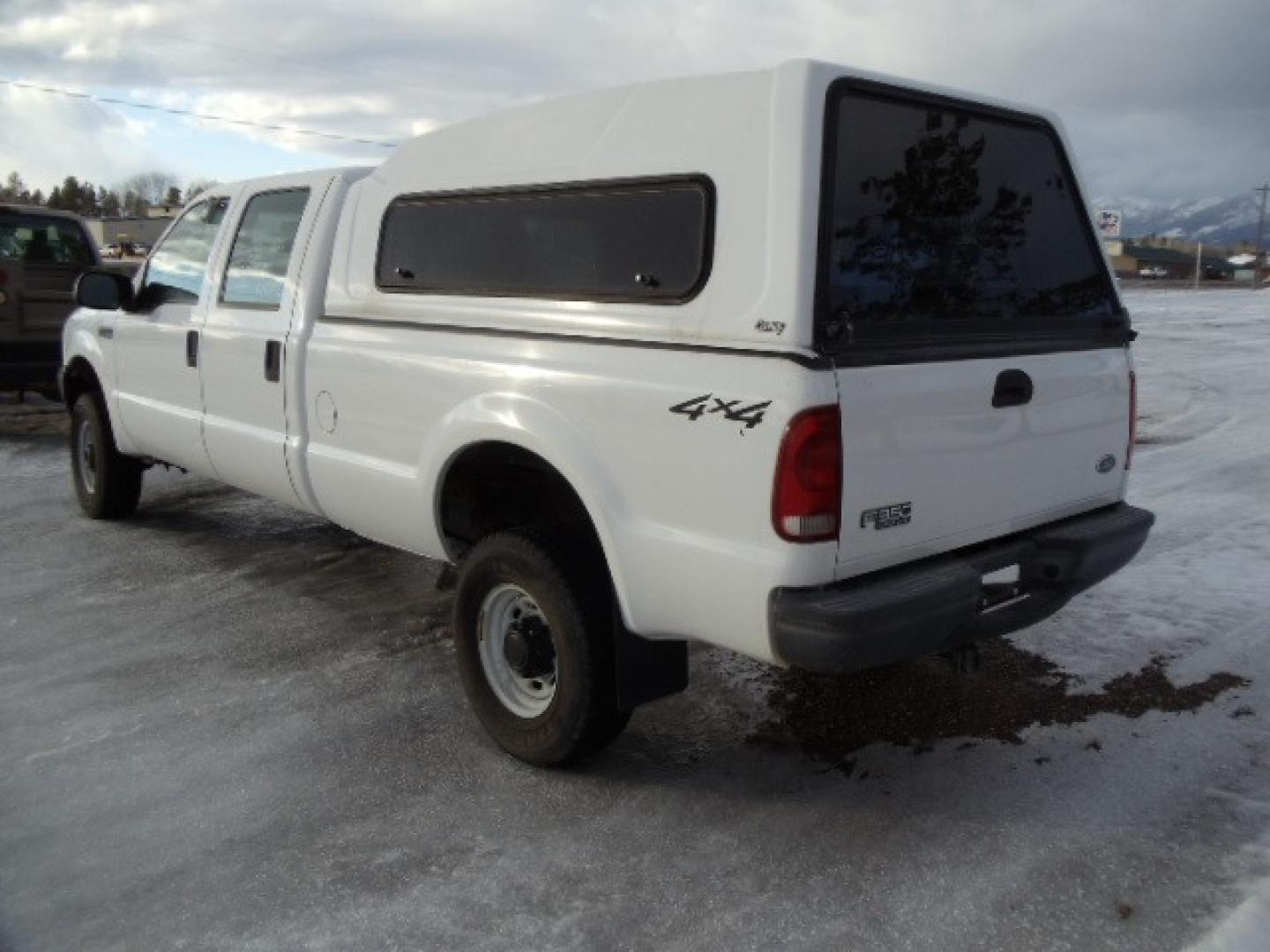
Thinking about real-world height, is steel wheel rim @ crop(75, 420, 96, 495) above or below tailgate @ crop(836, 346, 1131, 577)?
below

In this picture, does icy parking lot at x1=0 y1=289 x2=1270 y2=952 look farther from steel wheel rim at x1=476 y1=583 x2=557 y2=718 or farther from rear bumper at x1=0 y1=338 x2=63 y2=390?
rear bumper at x1=0 y1=338 x2=63 y2=390

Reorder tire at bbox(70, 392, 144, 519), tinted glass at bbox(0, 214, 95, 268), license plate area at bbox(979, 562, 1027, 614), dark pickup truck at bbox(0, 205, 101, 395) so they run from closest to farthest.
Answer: license plate area at bbox(979, 562, 1027, 614), tire at bbox(70, 392, 144, 519), dark pickup truck at bbox(0, 205, 101, 395), tinted glass at bbox(0, 214, 95, 268)

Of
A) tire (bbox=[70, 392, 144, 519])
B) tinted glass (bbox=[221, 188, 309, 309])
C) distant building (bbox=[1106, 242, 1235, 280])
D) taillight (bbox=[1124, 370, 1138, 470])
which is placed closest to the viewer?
taillight (bbox=[1124, 370, 1138, 470])

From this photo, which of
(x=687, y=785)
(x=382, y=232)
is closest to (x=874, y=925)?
(x=687, y=785)

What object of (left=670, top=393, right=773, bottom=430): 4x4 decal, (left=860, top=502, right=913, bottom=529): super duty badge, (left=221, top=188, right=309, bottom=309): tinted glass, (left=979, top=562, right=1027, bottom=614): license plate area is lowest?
(left=979, top=562, right=1027, bottom=614): license plate area

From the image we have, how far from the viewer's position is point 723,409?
2.95 metres

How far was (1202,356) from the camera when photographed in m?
16.8

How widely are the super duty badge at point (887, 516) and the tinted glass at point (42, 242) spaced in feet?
32.5

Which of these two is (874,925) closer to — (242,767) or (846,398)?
(846,398)

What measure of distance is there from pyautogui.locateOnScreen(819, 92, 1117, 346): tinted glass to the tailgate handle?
0.60 ft

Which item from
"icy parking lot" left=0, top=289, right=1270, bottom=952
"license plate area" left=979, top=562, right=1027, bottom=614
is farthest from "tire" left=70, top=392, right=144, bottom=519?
"license plate area" left=979, top=562, right=1027, bottom=614

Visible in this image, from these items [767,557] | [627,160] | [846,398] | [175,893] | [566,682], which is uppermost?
[627,160]

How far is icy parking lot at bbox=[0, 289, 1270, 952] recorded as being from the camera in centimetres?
290

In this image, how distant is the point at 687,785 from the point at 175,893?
1.55 metres
